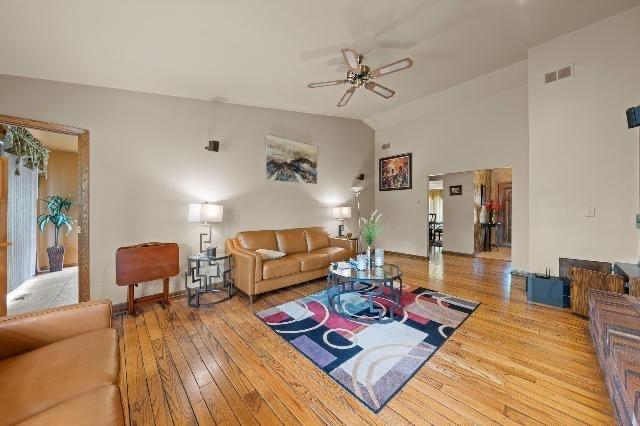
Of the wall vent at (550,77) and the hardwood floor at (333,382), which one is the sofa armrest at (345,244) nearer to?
the hardwood floor at (333,382)

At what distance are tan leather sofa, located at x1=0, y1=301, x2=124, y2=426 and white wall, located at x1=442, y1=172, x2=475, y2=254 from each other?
679 centimetres

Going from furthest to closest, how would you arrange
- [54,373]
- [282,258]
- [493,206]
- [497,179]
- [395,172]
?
1. [497,179]
2. [493,206]
3. [395,172]
4. [282,258]
5. [54,373]

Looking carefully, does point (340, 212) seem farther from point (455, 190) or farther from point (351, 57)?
point (455, 190)

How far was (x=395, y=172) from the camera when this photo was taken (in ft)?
20.6

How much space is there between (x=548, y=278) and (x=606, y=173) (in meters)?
1.39

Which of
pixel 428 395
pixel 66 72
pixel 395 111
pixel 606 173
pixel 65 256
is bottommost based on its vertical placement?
pixel 428 395

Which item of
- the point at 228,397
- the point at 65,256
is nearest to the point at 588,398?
the point at 228,397

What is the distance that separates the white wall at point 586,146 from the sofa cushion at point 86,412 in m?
4.45

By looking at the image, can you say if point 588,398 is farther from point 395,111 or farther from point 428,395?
point 395,111

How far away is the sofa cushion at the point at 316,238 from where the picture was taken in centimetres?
459

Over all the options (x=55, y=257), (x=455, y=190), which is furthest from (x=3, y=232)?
(x=455, y=190)

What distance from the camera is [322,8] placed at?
2352 millimetres

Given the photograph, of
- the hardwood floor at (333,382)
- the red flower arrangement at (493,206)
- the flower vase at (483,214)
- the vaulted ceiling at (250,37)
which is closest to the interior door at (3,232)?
the hardwood floor at (333,382)

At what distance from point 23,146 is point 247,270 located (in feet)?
12.7
